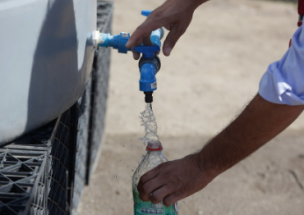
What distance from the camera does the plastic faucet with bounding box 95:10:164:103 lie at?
180 centimetres

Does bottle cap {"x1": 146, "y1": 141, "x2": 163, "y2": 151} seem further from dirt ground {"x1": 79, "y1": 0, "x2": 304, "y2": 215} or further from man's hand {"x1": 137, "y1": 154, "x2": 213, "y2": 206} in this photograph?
dirt ground {"x1": 79, "y1": 0, "x2": 304, "y2": 215}

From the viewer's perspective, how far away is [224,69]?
16.2ft

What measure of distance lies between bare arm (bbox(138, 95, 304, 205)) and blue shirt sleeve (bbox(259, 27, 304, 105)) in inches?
2.8

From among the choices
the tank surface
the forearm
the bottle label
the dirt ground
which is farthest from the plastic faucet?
the dirt ground

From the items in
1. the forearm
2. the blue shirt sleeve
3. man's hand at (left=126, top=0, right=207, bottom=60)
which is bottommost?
the forearm

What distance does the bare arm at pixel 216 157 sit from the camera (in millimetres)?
1620

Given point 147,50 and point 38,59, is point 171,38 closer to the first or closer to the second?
point 147,50

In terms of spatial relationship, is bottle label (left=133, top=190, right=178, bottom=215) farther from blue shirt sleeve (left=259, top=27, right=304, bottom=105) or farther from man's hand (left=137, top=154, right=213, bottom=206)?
blue shirt sleeve (left=259, top=27, right=304, bottom=105)

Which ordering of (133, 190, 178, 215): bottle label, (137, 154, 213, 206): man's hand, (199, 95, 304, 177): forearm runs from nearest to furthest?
(199, 95, 304, 177): forearm, (137, 154, 213, 206): man's hand, (133, 190, 178, 215): bottle label

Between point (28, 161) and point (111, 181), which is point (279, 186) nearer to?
point (111, 181)

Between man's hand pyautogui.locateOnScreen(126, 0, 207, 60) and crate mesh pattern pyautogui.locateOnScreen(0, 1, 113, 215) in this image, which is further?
man's hand pyautogui.locateOnScreen(126, 0, 207, 60)

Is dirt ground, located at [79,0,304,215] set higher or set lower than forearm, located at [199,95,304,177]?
lower

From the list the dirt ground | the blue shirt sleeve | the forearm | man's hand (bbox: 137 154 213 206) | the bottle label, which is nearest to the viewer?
the blue shirt sleeve

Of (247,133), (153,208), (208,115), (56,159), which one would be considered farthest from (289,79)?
(208,115)
